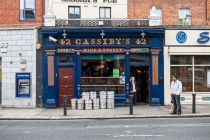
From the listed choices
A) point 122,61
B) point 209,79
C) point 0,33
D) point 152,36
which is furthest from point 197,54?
point 0,33

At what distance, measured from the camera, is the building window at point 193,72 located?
731 inches

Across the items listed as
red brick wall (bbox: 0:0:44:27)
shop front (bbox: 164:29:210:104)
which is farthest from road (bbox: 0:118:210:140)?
red brick wall (bbox: 0:0:44:27)

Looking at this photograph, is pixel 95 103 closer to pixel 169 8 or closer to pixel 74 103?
pixel 74 103

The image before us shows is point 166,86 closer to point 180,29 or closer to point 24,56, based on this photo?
point 180,29

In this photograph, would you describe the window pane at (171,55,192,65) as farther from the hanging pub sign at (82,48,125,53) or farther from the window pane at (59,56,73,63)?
the window pane at (59,56,73,63)

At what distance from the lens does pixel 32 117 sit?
14297 millimetres

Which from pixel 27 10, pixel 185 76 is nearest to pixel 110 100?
pixel 185 76

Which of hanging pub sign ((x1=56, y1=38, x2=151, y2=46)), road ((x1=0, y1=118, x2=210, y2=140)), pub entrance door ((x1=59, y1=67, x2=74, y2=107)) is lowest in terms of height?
road ((x1=0, y1=118, x2=210, y2=140))

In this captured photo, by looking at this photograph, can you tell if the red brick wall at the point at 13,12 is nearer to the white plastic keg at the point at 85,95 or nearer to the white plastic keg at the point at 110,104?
the white plastic keg at the point at 85,95

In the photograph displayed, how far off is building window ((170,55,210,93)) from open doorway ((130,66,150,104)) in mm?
1928

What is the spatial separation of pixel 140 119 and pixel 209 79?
24.1 ft

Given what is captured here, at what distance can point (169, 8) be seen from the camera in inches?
866

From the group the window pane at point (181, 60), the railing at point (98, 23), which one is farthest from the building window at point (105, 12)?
the window pane at point (181, 60)

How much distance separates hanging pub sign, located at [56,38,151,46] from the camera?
17.9m
